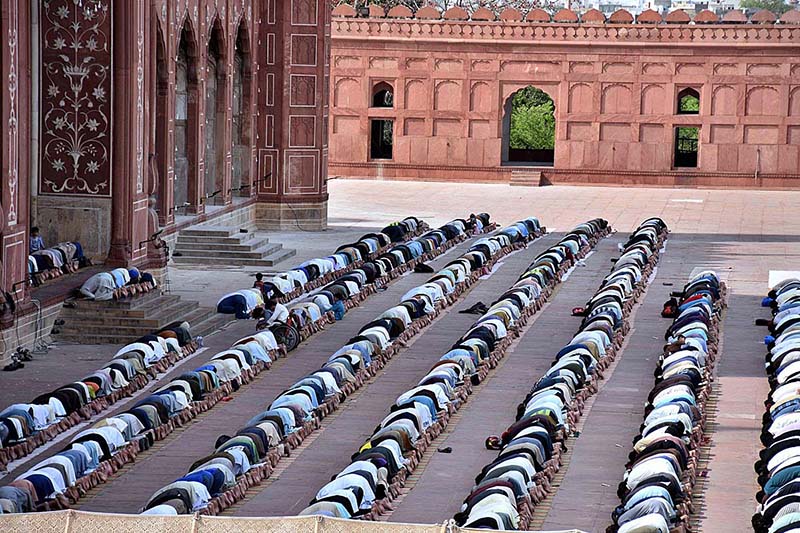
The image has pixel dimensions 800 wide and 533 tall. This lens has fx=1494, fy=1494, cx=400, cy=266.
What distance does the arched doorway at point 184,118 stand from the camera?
26109 mm

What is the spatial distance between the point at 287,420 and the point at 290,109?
17649 mm

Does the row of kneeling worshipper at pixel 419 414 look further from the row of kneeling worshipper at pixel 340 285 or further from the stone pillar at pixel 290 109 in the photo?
the stone pillar at pixel 290 109

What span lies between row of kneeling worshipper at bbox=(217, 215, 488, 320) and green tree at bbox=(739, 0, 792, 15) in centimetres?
6345

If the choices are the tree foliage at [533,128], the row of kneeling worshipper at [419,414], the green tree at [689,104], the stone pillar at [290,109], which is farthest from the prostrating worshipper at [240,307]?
the green tree at [689,104]

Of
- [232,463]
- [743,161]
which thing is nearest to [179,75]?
[232,463]

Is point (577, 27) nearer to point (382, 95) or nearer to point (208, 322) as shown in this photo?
point (382, 95)

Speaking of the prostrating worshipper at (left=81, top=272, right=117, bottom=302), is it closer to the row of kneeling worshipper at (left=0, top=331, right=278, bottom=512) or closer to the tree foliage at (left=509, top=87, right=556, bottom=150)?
the row of kneeling worshipper at (left=0, top=331, right=278, bottom=512)

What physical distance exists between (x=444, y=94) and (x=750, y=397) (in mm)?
26839

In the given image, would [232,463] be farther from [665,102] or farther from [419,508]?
[665,102]

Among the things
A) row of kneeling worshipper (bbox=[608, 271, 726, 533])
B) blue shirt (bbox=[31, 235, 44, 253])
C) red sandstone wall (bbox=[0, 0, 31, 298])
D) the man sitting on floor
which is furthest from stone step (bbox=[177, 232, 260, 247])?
row of kneeling worshipper (bbox=[608, 271, 726, 533])

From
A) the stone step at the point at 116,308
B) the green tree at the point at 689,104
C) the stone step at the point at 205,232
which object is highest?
the green tree at the point at 689,104

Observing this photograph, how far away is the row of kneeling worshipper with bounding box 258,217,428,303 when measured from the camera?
21438 millimetres

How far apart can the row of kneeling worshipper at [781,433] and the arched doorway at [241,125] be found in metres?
13.2

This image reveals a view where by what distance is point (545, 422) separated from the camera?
1345cm
